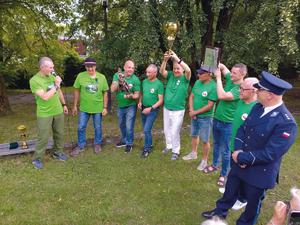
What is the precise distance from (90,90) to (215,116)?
2864 mm

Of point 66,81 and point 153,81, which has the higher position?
point 153,81

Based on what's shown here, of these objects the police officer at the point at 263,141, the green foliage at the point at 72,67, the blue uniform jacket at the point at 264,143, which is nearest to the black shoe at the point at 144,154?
the police officer at the point at 263,141

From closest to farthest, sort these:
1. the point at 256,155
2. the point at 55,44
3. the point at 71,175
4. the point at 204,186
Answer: the point at 256,155 → the point at 204,186 → the point at 71,175 → the point at 55,44

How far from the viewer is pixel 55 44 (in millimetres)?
11172

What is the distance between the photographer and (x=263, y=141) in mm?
2295

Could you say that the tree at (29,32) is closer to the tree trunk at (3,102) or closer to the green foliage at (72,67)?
the tree trunk at (3,102)

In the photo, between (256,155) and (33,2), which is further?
(33,2)

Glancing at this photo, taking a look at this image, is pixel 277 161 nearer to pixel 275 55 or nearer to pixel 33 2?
pixel 275 55

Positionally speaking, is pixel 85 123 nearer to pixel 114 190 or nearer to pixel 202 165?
pixel 114 190

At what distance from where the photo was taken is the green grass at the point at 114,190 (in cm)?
322

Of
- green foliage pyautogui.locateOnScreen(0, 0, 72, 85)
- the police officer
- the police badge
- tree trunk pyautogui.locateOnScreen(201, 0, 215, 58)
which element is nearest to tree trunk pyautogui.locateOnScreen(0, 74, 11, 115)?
green foliage pyautogui.locateOnScreen(0, 0, 72, 85)

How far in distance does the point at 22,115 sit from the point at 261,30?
9599 millimetres

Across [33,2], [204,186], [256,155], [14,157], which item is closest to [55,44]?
[33,2]

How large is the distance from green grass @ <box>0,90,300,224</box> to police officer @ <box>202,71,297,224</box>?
40.4 inches
